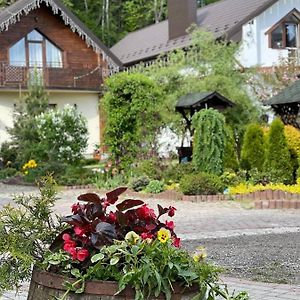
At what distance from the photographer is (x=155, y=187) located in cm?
1571

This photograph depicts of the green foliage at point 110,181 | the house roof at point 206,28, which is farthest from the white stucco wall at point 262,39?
the green foliage at point 110,181

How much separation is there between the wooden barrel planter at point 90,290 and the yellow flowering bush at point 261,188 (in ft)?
36.2

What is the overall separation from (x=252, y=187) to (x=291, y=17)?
729 inches

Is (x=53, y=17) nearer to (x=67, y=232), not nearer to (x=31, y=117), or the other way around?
(x=31, y=117)

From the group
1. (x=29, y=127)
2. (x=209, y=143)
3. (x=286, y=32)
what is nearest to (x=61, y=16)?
(x=29, y=127)

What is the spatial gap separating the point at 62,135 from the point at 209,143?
5928 millimetres

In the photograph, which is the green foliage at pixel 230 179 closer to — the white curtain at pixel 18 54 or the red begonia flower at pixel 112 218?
the red begonia flower at pixel 112 218

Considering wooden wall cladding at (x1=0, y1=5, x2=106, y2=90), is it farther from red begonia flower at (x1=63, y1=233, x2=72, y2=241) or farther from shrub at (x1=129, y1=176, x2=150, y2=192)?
red begonia flower at (x1=63, y1=233, x2=72, y2=241)

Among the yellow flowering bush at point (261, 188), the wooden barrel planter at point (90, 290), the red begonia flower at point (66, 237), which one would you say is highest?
the red begonia flower at point (66, 237)

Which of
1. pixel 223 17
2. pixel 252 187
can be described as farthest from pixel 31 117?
pixel 223 17

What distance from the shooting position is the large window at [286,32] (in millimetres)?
30922

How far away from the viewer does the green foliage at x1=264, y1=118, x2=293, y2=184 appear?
1617cm

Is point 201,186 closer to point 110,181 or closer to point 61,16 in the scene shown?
point 110,181

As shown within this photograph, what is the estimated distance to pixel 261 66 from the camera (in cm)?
2848
